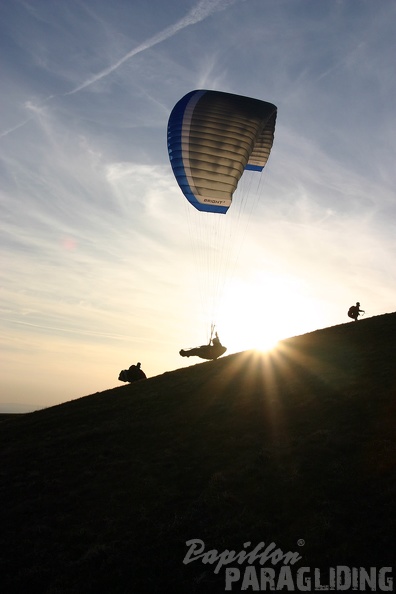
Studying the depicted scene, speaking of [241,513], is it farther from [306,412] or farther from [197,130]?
[197,130]

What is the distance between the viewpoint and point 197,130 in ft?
88.3

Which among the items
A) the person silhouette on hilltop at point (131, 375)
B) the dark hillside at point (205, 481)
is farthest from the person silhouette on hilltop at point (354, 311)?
the person silhouette on hilltop at point (131, 375)

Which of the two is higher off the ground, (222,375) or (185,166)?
(185,166)

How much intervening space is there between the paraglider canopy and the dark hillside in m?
11.3

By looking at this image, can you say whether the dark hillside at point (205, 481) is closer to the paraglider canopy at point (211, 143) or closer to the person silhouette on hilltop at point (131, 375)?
the person silhouette on hilltop at point (131, 375)

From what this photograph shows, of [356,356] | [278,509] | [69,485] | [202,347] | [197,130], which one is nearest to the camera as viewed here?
[278,509]

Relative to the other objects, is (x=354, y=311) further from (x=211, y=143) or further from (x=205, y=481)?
(x=205, y=481)

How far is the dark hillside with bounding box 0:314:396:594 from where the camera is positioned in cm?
1054

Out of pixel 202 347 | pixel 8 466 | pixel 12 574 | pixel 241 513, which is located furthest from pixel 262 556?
pixel 202 347

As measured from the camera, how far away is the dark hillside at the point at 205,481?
1054 centimetres

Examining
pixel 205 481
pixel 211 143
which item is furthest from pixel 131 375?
pixel 205 481

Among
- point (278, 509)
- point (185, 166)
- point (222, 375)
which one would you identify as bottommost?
point (278, 509)

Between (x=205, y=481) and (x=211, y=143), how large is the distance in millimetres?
19483

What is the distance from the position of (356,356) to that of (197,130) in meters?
15.7
